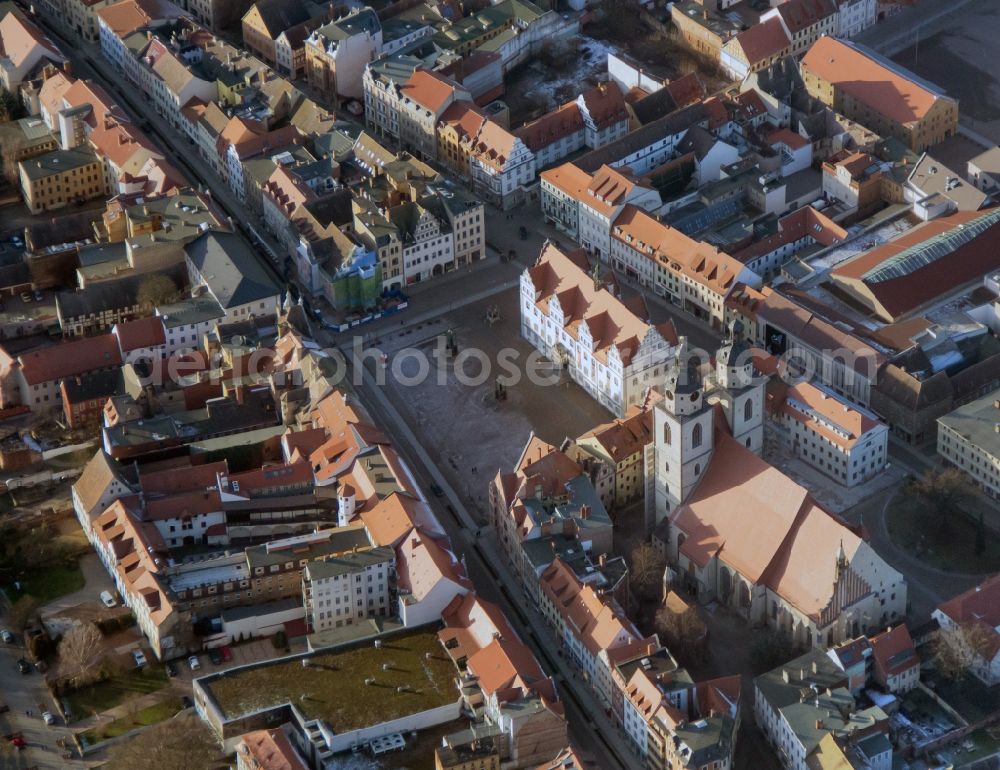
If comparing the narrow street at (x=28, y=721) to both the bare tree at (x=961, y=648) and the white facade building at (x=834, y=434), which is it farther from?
the white facade building at (x=834, y=434)

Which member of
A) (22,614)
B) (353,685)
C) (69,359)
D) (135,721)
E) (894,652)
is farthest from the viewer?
(69,359)

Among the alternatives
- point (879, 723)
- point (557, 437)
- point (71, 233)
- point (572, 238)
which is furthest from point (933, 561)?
point (71, 233)

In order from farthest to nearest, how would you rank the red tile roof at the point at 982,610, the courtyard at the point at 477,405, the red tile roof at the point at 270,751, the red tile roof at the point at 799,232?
the red tile roof at the point at 799,232, the courtyard at the point at 477,405, the red tile roof at the point at 982,610, the red tile roof at the point at 270,751

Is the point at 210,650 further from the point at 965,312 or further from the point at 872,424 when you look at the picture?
the point at 965,312

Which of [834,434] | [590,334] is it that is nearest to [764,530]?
[834,434]

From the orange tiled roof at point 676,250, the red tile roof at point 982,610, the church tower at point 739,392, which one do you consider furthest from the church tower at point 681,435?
the orange tiled roof at point 676,250

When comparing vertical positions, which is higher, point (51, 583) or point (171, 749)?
point (171, 749)

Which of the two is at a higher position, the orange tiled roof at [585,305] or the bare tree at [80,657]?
the orange tiled roof at [585,305]

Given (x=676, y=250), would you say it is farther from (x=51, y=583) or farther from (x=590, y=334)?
(x=51, y=583)
